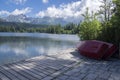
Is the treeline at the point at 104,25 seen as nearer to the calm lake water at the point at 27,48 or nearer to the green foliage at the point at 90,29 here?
the green foliage at the point at 90,29

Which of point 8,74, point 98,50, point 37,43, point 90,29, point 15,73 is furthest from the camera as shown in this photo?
point 37,43

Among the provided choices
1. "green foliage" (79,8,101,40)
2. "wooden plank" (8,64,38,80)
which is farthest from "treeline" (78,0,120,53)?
"wooden plank" (8,64,38,80)

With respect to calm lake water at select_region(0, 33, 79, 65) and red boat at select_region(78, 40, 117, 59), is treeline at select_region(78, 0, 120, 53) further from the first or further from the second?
calm lake water at select_region(0, 33, 79, 65)

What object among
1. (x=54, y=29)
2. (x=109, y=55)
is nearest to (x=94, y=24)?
(x=109, y=55)

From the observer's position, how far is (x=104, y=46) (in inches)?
377

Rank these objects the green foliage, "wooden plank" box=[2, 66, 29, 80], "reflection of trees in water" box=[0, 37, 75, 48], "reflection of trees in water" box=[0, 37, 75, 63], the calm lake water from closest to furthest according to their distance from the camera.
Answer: "wooden plank" box=[2, 66, 29, 80]
the green foliage
the calm lake water
"reflection of trees in water" box=[0, 37, 75, 63]
"reflection of trees in water" box=[0, 37, 75, 48]

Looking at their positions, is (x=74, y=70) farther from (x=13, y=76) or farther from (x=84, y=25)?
(x=84, y=25)

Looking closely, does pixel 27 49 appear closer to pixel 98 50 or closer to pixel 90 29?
pixel 90 29

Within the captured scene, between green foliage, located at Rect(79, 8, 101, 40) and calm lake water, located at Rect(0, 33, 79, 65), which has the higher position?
green foliage, located at Rect(79, 8, 101, 40)

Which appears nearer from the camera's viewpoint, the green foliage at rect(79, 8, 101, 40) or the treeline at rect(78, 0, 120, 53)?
the treeline at rect(78, 0, 120, 53)

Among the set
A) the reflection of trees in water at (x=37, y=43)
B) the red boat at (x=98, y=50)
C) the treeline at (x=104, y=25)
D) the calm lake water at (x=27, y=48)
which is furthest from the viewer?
the reflection of trees in water at (x=37, y=43)

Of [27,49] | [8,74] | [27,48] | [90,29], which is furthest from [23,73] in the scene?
[27,48]

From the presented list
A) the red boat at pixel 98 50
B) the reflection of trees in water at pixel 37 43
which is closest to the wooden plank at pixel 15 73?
the red boat at pixel 98 50

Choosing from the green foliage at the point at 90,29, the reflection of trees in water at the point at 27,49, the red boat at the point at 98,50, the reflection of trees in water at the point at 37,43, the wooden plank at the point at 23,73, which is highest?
the green foliage at the point at 90,29
